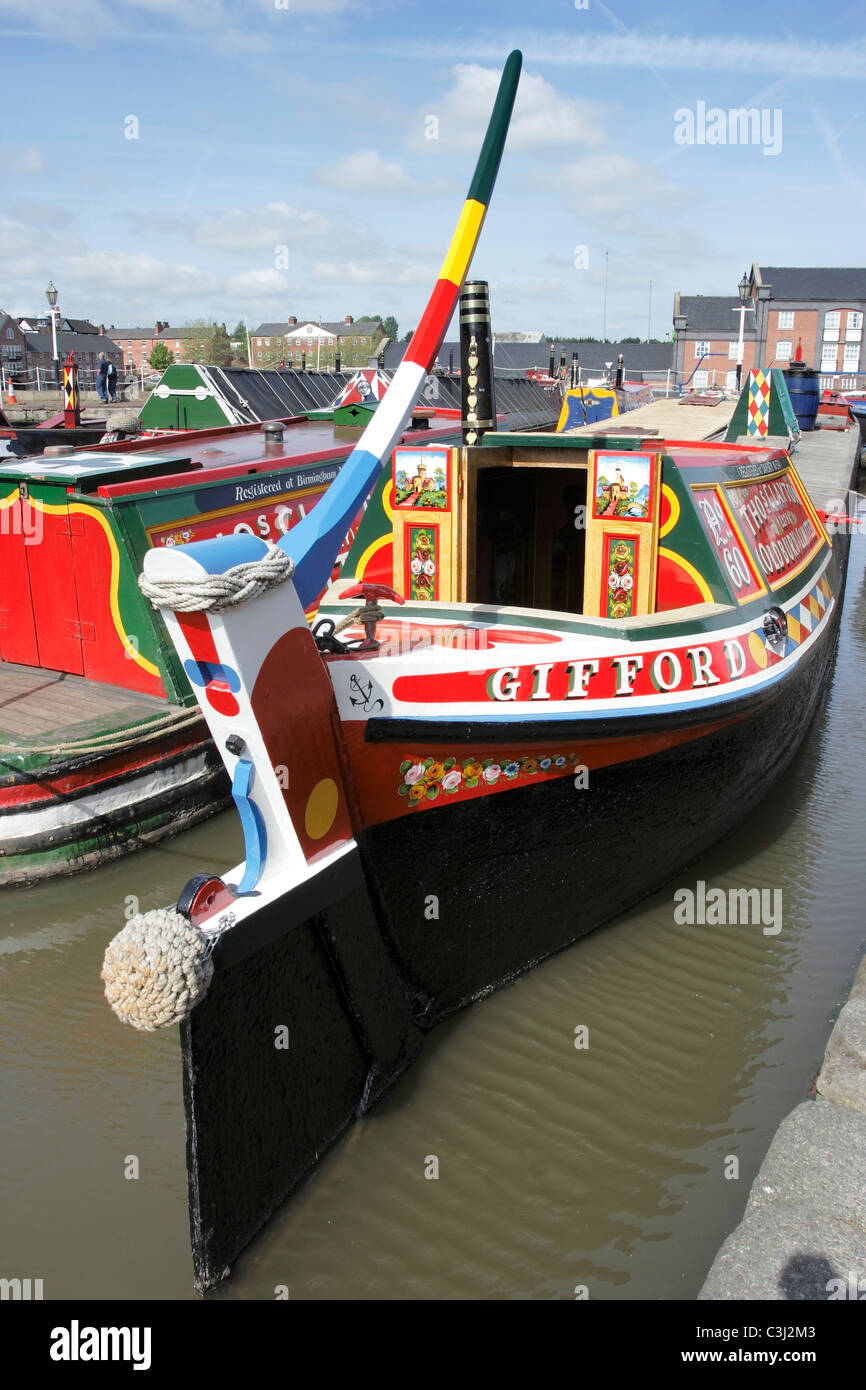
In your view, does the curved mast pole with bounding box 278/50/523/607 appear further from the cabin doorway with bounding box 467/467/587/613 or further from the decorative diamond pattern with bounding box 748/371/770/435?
the decorative diamond pattern with bounding box 748/371/770/435

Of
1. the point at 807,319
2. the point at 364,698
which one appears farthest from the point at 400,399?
the point at 807,319

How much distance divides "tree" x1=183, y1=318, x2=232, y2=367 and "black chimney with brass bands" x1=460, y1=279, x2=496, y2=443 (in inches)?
2721

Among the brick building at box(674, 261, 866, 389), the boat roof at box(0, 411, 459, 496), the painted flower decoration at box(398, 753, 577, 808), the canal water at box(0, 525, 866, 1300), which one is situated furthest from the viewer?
the brick building at box(674, 261, 866, 389)

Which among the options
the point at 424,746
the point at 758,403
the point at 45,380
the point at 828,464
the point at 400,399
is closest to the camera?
the point at 424,746

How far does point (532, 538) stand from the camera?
863 cm

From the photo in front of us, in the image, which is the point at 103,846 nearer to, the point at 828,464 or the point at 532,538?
the point at 532,538

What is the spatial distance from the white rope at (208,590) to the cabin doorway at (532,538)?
396cm

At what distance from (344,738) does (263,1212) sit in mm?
2023

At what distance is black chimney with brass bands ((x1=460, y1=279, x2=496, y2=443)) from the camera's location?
6379mm

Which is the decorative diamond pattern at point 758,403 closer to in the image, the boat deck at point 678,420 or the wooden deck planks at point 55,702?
the boat deck at point 678,420

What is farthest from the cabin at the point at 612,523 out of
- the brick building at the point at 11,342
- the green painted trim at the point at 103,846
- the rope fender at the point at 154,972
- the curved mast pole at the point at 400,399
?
→ the brick building at the point at 11,342

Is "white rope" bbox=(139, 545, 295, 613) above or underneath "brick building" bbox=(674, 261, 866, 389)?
underneath

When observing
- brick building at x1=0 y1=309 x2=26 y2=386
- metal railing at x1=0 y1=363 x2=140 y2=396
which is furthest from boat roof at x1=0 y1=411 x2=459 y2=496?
brick building at x1=0 y1=309 x2=26 y2=386

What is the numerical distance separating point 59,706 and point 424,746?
4559mm
